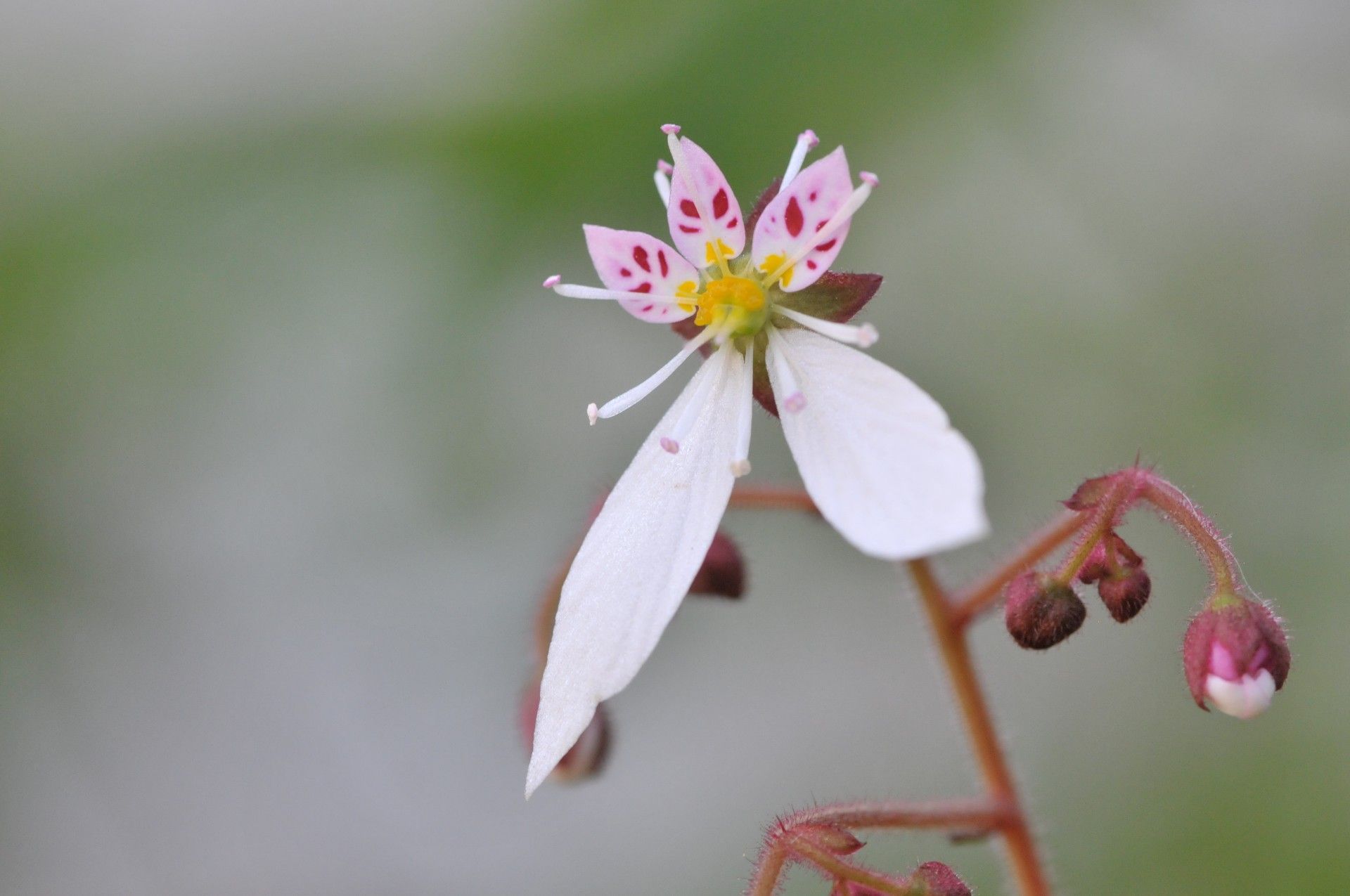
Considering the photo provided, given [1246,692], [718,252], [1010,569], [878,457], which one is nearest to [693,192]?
[718,252]

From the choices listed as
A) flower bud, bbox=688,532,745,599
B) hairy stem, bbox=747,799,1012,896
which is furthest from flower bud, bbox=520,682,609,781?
hairy stem, bbox=747,799,1012,896

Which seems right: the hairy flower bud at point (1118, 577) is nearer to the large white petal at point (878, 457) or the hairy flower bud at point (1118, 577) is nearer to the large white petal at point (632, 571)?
the large white petal at point (878, 457)

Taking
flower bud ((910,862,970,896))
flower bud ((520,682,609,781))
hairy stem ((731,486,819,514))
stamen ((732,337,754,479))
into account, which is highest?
stamen ((732,337,754,479))

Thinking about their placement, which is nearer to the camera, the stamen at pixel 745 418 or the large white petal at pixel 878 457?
the large white petal at pixel 878 457

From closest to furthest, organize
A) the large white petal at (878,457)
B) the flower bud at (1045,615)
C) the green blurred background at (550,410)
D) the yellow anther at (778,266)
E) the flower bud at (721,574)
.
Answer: the large white petal at (878,457) → the flower bud at (1045,615) → the yellow anther at (778,266) → the flower bud at (721,574) → the green blurred background at (550,410)

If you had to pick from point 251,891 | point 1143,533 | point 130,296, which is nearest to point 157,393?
point 130,296

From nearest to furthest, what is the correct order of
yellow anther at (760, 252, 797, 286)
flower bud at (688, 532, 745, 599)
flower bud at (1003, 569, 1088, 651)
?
flower bud at (1003, 569, 1088, 651)
yellow anther at (760, 252, 797, 286)
flower bud at (688, 532, 745, 599)

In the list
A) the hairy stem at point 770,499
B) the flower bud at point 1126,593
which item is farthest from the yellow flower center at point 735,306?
the flower bud at point 1126,593

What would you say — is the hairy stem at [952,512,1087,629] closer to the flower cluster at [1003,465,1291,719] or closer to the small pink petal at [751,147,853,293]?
the flower cluster at [1003,465,1291,719]
